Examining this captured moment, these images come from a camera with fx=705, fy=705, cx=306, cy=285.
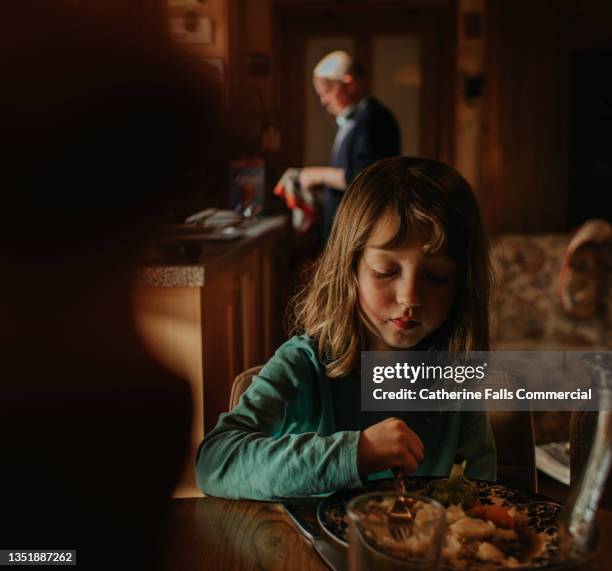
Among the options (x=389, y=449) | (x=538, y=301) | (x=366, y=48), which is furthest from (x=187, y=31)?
(x=538, y=301)

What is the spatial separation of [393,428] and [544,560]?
130mm

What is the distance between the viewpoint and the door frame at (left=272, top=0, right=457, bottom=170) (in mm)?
890

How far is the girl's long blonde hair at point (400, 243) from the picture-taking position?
25.9 inches

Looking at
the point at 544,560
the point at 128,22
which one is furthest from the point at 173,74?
the point at 544,560

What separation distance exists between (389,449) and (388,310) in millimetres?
178

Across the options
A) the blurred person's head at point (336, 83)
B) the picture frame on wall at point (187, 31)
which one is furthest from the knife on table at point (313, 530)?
the blurred person's head at point (336, 83)

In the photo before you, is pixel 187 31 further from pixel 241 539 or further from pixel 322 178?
pixel 322 178

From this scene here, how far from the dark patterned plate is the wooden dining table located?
3cm

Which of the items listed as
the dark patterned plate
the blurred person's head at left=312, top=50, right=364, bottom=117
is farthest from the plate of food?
the blurred person's head at left=312, top=50, right=364, bottom=117

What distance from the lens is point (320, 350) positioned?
0.67 m

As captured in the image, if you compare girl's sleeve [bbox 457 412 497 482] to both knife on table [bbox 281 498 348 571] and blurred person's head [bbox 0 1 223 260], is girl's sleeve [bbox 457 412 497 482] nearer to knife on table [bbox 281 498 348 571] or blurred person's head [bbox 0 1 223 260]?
knife on table [bbox 281 498 348 571]

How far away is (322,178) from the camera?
90 centimetres

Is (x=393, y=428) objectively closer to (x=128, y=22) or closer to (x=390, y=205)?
(x=390, y=205)

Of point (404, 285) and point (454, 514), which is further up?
point (404, 285)
